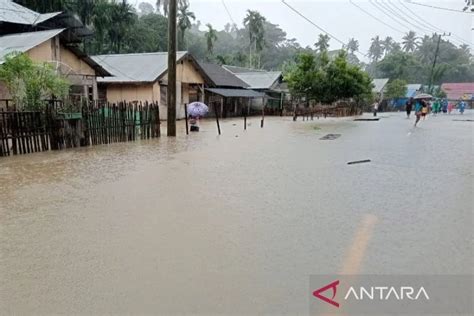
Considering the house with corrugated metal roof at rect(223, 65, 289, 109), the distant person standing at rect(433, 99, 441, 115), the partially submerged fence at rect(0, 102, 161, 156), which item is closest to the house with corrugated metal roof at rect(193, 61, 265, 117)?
the house with corrugated metal roof at rect(223, 65, 289, 109)

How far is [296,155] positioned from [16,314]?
30.6ft

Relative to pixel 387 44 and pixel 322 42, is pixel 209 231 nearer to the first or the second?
pixel 322 42

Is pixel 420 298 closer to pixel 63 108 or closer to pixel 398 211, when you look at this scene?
pixel 398 211

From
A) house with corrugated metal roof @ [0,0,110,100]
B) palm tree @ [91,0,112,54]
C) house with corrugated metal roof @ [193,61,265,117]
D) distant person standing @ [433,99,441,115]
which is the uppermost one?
palm tree @ [91,0,112,54]

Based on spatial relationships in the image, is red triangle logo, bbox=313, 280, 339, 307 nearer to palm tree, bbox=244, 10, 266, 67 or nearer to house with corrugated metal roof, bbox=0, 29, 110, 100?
house with corrugated metal roof, bbox=0, 29, 110, 100

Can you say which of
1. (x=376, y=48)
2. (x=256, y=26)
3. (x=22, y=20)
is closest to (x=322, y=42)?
(x=256, y=26)

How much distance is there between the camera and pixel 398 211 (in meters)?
5.79

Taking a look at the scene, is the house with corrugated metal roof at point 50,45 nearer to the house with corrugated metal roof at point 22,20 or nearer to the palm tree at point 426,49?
the house with corrugated metal roof at point 22,20

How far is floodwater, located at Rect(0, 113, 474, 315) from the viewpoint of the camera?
332 centimetres

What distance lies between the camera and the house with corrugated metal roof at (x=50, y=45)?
1828 centimetres

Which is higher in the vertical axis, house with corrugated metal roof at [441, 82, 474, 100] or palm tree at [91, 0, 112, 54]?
palm tree at [91, 0, 112, 54]

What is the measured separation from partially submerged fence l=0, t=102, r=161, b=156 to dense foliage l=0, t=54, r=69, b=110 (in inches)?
25.5

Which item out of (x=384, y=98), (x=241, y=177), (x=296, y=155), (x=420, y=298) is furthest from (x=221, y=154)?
(x=384, y=98)

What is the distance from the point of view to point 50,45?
1894 cm
